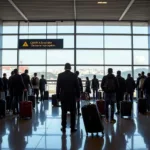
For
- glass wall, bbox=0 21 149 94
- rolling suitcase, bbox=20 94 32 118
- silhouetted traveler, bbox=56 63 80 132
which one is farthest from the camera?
glass wall, bbox=0 21 149 94

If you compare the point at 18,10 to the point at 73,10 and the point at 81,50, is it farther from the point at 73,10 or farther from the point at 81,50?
the point at 81,50

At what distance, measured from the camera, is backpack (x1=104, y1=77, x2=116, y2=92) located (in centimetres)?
799

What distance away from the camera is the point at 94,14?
17.0m

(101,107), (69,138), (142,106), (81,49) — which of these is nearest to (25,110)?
(101,107)

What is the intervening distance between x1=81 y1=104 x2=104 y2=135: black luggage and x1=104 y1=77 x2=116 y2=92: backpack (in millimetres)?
2134

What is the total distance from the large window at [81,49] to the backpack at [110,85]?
10.7m

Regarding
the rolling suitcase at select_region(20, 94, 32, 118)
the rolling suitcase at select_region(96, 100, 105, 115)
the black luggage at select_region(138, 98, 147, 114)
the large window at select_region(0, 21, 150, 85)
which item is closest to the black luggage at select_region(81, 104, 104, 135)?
the rolling suitcase at select_region(20, 94, 32, 118)

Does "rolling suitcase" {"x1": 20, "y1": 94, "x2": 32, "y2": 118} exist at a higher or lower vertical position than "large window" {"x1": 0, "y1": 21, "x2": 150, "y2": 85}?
lower

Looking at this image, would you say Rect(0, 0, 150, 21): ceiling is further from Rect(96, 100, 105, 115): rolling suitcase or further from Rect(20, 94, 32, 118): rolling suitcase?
Rect(20, 94, 32, 118): rolling suitcase

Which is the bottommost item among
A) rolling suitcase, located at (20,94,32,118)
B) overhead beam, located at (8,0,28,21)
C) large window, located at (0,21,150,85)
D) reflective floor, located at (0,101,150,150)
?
reflective floor, located at (0,101,150,150)

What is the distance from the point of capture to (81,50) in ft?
61.6

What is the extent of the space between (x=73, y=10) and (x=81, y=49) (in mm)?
3334

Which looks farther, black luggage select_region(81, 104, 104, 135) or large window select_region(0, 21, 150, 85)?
large window select_region(0, 21, 150, 85)

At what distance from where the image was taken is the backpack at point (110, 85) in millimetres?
7989
